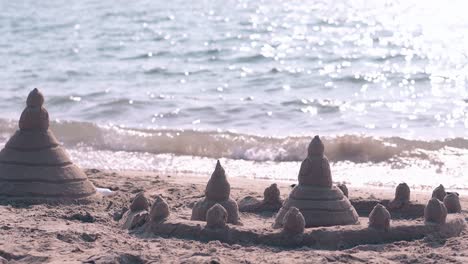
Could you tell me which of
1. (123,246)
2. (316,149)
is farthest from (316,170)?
(123,246)

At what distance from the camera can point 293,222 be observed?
7.80 m

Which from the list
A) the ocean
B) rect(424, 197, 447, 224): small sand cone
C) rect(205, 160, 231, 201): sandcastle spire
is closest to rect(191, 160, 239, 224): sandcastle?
rect(205, 160, 231, 201): sandcastle spire

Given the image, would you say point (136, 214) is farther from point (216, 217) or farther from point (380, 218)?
point (380, 218)

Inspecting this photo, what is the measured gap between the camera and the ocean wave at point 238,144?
14195 millimetres

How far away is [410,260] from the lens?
7.50m

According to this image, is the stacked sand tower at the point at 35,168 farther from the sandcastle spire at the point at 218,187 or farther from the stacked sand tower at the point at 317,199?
the stacked sand tower at the point at 317,199

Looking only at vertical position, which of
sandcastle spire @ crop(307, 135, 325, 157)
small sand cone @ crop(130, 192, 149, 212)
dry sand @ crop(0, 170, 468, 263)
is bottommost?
dry sand @ crop(0, 170, 468, 263)

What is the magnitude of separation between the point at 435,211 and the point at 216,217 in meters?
1.59

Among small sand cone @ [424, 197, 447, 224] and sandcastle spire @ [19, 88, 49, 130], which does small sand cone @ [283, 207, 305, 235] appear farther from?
sandcastle spire @ [19, 88, 49, 130]

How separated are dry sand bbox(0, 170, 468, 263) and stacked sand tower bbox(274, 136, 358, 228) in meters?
0.34

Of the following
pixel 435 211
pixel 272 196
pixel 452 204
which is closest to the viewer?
pixel 435 211

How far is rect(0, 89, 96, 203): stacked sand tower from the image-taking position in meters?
9.48

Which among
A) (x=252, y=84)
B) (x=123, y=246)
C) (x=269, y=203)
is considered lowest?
(x=123, y=246)

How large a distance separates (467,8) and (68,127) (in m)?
16.9
